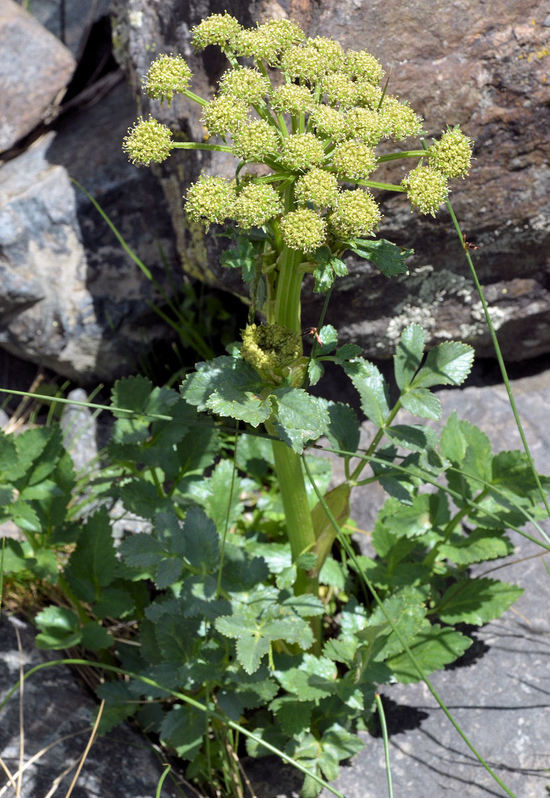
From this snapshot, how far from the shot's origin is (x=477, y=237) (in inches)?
115

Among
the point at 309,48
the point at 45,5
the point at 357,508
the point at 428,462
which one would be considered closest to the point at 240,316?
the point at 357,508

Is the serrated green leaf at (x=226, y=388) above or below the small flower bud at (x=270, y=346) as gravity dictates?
below

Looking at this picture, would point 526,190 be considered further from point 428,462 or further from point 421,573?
point 421,573

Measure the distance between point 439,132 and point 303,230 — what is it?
135 centimetres

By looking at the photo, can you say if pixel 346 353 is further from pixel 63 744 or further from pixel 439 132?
pixel 63 744

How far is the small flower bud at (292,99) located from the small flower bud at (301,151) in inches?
3.2

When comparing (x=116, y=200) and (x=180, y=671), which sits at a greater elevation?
(x=116, y=200)

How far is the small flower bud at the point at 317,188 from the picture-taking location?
1581mm

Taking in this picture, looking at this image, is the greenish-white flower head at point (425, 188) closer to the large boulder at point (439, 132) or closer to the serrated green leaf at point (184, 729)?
the large boulder at point (439, 132)

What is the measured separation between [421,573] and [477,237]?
1250 millimetres

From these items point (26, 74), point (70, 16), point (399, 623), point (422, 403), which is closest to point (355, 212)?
point (422, 403)

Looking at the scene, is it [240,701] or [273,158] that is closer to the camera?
[273,158]

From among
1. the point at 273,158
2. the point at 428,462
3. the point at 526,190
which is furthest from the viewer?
the point at 526,190

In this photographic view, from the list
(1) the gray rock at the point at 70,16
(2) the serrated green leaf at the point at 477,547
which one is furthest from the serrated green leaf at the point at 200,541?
(1) the gray rock at the point at 70,16
